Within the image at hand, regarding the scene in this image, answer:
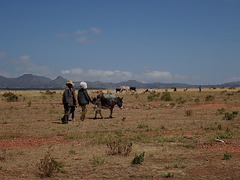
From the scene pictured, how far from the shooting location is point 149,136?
13180 millimetres

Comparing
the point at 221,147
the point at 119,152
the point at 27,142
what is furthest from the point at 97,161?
the point at 221,147

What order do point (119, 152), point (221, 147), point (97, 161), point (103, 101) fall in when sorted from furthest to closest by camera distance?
point (103, 101) < point (221, 147) < point (119, 152) < point (97, 161)

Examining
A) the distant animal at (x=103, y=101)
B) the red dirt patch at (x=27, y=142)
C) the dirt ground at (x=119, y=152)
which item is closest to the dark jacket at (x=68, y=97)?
the dirt ground at (x=119, y=152)

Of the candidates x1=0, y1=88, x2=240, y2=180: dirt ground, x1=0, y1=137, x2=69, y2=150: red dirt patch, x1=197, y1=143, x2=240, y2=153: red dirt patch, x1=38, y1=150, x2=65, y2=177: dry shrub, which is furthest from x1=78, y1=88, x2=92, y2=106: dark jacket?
x1=38, y1=150, x2=65, y2=177: dry shrub

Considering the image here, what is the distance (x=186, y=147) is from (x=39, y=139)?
19.6 ft

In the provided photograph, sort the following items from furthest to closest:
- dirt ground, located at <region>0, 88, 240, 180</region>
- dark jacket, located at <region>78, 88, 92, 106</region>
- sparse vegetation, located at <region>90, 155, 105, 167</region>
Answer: dark jacket, located at <region>78, 88, 92, 106</region>
sparse vegetation, located at <region>90, 155, 105, 167</region>
dirt ground, located at <region>0, 88, 240, 180</region>

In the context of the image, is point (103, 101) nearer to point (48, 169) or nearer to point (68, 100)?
point (68, 100)

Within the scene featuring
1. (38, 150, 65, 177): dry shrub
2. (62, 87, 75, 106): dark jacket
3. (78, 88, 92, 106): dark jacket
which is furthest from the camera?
(78, 88, 92, 106): dark jacket

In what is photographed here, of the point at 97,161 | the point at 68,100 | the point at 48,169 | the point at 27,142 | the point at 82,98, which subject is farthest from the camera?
the point at 82,98

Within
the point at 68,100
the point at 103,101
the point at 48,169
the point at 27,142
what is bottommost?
the point at 27,142

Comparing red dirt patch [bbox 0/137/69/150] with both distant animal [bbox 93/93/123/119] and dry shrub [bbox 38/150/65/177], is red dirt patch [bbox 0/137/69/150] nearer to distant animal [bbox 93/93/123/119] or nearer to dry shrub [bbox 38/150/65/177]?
dry shrub [bbox 38/150/65/177]

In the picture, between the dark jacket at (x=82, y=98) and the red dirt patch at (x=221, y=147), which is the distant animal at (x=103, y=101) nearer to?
the dark jacket at (x=82, y=98)

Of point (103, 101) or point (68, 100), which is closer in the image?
point (68, 100)

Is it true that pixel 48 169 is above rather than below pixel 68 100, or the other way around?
below
